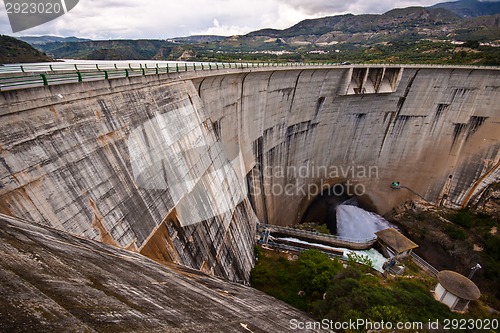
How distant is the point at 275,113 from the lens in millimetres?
28188

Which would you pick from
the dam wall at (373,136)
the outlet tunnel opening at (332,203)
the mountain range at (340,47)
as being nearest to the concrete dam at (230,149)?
the dam wall at (373,136)

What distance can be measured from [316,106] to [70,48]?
79.6 meters

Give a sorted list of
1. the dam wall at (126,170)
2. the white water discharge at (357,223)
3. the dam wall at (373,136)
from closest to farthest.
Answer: the dam wall at (126,170)
the dam wall at (373,136)
the white water discharge at (357,223)

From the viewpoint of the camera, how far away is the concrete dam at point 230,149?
8.77 meters

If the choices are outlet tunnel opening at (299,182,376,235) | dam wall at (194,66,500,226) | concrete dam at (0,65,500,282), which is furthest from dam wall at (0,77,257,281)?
outlet tunnel opening at (299,182,376,235)

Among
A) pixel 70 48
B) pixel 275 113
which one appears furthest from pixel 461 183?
pixel 70 48

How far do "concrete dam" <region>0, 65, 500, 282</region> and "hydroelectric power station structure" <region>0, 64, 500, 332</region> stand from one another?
6cm

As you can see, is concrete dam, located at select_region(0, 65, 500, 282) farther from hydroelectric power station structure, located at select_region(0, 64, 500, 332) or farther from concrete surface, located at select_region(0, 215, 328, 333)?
concrete surface, located at select_region(0, 215, 328, 333)

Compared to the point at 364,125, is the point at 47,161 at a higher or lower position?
higher

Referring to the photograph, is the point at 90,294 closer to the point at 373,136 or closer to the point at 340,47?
the point at 373,136

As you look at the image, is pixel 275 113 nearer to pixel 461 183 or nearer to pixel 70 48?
pixel 461 183

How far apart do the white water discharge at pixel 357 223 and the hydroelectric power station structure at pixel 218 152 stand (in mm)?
2891

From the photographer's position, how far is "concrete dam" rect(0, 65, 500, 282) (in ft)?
28.8

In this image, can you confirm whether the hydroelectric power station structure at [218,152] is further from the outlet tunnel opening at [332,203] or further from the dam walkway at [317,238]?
the dam walkway at [317,238]
